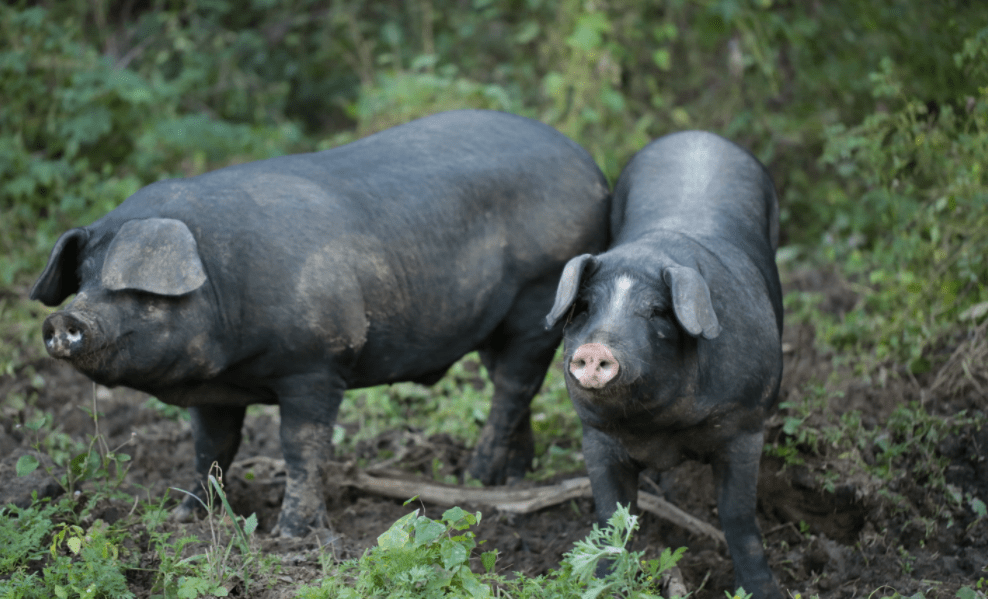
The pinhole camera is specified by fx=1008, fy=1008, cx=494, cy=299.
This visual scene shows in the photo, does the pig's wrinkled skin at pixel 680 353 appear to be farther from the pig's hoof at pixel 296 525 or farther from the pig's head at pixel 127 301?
the pig's head at pixel 127 301

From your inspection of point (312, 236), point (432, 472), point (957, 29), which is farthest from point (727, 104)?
point (312, 236)

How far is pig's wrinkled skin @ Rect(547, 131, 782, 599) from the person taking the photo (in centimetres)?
338

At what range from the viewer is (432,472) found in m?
5.39

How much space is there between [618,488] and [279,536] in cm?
143

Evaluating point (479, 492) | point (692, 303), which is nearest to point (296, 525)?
point (479, 492)

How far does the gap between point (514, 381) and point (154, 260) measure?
200cm

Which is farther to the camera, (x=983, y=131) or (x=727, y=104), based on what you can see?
(x=727, y=104)

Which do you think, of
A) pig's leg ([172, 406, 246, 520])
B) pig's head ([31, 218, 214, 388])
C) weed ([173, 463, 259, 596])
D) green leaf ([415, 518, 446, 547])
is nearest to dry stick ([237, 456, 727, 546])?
pig's leg ([172, 406, 246, 520])

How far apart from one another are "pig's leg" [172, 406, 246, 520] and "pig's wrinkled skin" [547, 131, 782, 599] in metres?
1.72

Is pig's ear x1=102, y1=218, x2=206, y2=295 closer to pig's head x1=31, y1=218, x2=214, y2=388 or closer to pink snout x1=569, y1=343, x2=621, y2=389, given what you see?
pig's head x1=31, y1=218, x2=214, y2=388

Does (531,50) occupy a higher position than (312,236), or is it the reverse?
(312,236)

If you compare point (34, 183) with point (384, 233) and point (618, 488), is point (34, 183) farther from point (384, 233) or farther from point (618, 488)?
point (618, 488)

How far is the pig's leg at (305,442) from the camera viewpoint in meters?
4.21

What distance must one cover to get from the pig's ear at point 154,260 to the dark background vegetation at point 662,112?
2569 mm
